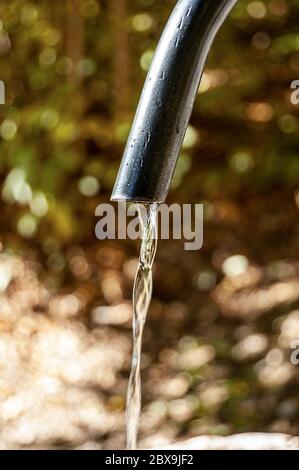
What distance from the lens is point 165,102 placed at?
1.49 feet

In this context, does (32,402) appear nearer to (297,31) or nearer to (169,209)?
(169,209)

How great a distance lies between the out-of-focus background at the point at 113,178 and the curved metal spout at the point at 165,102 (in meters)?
1.57

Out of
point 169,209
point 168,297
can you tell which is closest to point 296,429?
point 168,297

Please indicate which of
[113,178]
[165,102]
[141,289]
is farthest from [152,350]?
[165,102]

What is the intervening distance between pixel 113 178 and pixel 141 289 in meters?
1.44

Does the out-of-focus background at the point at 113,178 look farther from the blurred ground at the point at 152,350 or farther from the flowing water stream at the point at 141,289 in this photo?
the flowing water stream at the point at 141,289

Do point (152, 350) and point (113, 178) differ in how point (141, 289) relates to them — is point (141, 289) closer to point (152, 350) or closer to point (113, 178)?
point (152, 350)

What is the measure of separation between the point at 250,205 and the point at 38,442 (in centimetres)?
92

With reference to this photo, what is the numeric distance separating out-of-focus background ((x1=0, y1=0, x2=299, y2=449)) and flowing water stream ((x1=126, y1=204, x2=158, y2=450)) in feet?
3.86

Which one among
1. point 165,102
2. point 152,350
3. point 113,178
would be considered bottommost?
point 165,102

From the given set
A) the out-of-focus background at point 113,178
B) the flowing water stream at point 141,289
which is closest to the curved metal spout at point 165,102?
the flowing water stream at point 141,289

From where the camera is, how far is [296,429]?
1.77m

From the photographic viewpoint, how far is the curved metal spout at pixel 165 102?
1.49 ft

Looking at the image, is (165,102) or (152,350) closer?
(165,102)
